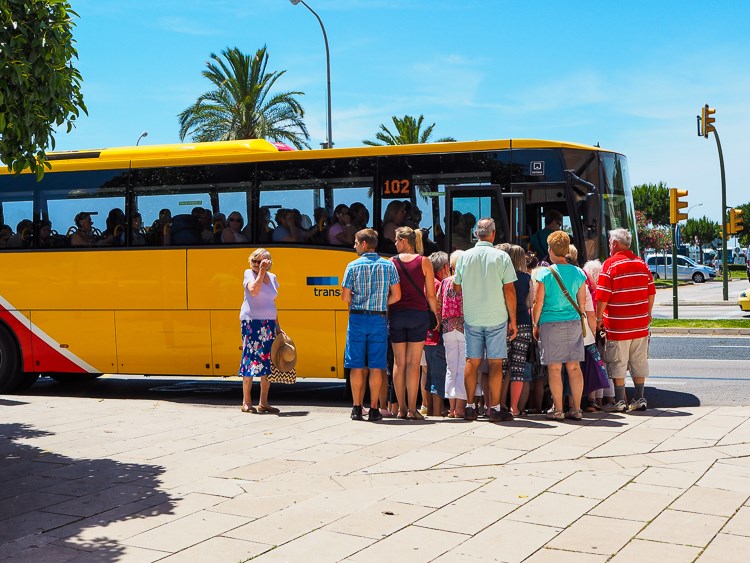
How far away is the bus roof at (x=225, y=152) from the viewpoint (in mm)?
10891

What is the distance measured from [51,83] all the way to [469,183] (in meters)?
5.38

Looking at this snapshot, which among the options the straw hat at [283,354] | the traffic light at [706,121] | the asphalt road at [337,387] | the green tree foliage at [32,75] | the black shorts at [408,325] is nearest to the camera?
the green tree foliage at [32,75]

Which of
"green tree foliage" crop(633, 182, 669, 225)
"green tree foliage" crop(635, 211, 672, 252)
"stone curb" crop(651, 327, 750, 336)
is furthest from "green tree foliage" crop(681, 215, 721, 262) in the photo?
"stone curb" crop(651, 327, 750, 336)

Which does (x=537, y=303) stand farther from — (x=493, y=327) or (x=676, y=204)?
(x=676, y=204)

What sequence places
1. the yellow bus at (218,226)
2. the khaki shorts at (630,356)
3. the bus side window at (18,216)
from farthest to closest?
the bus side window at (18,216), the yellow bus at (218,226), the khaki shorts at (630,356)

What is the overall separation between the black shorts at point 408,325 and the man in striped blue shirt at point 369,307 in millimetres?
105

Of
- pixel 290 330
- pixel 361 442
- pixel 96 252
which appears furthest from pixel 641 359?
pixel 96 252

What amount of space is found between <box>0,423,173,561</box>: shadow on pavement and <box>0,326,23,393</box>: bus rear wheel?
4.80 meters

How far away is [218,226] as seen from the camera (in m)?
11.9

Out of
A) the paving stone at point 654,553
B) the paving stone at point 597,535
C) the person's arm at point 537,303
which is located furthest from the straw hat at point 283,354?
the paving stone at point 654,553

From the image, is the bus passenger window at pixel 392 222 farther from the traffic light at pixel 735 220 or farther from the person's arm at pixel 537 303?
the traffic light at pixel 735 220

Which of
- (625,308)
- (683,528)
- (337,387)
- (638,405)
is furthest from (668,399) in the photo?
(683,528)

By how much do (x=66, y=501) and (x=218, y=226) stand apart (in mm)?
5999

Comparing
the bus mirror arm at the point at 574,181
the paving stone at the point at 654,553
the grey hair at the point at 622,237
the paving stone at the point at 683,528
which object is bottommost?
the paving stone at the point at 654,553
